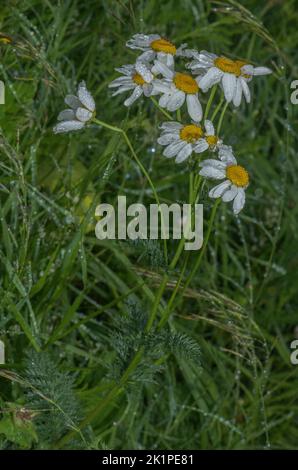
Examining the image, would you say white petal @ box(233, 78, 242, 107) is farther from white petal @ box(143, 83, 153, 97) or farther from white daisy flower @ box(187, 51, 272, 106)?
white petal @ box(143, 83, 153, 97)

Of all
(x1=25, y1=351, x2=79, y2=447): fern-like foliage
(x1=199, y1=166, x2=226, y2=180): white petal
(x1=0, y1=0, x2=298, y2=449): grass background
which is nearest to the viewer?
(x1=199, y1=166, x2=226, y2=180): white petal

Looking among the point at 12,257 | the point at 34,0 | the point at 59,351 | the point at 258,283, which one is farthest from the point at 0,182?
the point at 258,283

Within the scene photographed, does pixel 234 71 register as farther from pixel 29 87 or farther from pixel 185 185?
pixel 185 185

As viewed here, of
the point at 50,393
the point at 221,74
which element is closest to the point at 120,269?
the point at 50,393

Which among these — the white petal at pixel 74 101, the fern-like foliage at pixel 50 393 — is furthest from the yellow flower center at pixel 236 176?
the fern-like foliage at pixel 50 393

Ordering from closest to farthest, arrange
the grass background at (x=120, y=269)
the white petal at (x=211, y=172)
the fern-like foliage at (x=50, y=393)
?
the white petal at (x=211, y=172), the fern-like foliage at (x=50, y=393), the grass background at (x=120, y=269)

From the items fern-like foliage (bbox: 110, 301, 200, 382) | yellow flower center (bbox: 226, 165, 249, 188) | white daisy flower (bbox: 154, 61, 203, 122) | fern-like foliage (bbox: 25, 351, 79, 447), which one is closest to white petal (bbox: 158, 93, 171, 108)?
white daisy flower (bbox: 154, 61, 203, 122)

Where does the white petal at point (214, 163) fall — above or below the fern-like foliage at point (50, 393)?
above

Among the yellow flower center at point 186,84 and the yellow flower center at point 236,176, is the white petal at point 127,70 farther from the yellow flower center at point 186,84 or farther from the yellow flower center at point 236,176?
the yellow flower center at point 236,176
